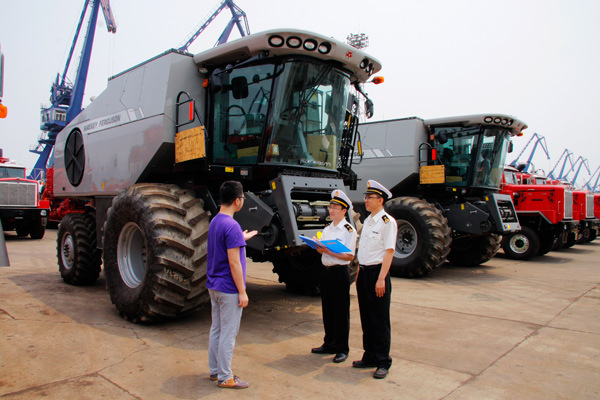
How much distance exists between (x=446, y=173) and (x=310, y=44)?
5959mm

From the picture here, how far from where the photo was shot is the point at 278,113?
17.2 ft

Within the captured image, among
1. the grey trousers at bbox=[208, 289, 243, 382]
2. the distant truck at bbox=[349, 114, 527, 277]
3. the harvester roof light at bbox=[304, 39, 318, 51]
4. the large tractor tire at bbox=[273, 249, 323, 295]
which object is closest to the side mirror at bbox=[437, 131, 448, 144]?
the distant truck at bbox=[349, 114, 527, 277]

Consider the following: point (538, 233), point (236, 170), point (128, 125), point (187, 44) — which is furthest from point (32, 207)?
point (187, 44)

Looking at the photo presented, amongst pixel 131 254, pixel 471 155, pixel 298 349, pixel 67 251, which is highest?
pixel 471 155

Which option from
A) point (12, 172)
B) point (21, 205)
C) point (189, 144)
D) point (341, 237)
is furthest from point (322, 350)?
point (12, 172)

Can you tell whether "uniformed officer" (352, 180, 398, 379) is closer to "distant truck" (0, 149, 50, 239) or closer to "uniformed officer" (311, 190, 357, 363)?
"uniformed officer" (311, 190, 357, 363)

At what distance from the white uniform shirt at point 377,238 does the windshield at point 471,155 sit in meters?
6.40

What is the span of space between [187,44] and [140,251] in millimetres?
36564

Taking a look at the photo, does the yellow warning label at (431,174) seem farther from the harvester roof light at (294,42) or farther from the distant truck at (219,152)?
the harvester roof light at (294,42)

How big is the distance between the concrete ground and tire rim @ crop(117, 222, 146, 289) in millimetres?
538

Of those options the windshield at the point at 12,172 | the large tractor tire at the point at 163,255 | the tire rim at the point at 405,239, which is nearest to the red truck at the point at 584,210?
the tire rim at the point at 405,239

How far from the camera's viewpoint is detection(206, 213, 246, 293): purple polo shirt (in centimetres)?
329

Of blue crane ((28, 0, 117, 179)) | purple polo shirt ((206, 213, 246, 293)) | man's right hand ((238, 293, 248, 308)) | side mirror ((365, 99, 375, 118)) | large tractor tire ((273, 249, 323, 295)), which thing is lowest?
large tractor tire ((273, 249, 323, 295))

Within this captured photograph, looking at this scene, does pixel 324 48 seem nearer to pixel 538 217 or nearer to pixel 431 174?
pixel 431 174
